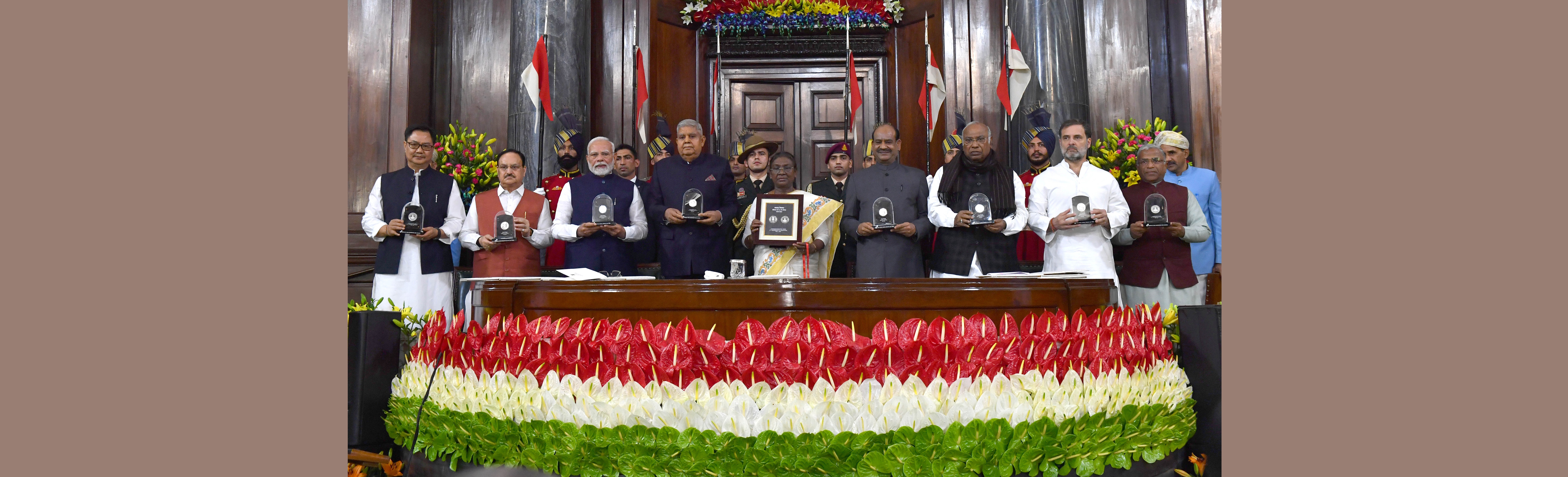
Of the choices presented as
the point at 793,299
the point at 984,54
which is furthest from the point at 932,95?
the point at 793,299

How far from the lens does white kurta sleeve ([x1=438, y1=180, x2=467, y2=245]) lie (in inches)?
193

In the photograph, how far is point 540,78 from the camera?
22.0ft

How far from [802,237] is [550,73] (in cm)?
342

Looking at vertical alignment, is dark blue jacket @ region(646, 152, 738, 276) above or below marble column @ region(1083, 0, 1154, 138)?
below

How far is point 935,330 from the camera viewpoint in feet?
9.50

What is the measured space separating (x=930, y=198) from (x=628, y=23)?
421 cm

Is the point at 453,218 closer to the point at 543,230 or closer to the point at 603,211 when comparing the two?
the point at 543,230

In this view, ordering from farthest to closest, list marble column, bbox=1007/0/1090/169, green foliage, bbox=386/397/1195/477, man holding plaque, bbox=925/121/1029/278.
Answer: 1. marble column, bbox=1007/0/1090/169
2. man holding plaque, bbox=925/121/1029/278
3. green foliage, bbox=386/397/1195/477

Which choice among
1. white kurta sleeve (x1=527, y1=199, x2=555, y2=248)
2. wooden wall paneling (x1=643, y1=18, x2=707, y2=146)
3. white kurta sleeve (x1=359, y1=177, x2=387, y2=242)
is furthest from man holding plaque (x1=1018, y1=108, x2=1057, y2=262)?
white kurta sleeve (x1=359, y1=177, x2=387, y2=242)

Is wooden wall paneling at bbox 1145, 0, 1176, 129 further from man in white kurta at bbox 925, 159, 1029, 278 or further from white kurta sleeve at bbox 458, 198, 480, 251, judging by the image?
white kurta sleeve at bbox 458, 198, 480, 251

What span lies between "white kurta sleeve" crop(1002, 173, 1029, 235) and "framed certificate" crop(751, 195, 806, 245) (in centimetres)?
106

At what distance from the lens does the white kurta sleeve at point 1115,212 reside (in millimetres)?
4523

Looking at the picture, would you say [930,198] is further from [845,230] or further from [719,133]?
[719,133]

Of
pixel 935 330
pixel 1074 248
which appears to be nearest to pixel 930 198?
pixel 1074 248
